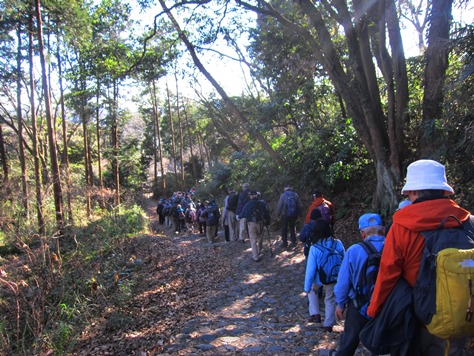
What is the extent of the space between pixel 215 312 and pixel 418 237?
473 cm

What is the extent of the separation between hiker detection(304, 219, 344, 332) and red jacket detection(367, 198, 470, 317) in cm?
223

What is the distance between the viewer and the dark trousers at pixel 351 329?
10.4 ft

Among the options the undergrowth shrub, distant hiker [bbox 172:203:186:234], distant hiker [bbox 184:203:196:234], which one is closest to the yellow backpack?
the undergrowth shrub

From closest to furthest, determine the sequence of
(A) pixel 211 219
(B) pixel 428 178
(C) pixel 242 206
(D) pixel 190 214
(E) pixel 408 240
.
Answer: (E) pixel 408 240 < (B) pixel 428 178 < (C) pixel 242 206 < (A) pixel 211 219 < (D) pixel 190 214

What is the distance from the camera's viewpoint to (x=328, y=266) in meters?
4.54

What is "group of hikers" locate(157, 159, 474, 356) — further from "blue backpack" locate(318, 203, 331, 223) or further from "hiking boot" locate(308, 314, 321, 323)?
"blue backpack" locate(318, 203, 331, 223)

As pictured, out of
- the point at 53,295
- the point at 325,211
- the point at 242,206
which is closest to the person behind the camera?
the point at 325,211

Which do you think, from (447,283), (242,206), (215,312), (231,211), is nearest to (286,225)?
(242,206)

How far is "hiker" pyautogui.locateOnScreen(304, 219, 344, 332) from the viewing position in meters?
4.54

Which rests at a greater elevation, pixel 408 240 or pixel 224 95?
pixel 224 95

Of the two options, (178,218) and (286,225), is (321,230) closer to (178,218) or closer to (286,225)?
(286,225)

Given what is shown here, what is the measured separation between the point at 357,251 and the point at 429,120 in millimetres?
5381

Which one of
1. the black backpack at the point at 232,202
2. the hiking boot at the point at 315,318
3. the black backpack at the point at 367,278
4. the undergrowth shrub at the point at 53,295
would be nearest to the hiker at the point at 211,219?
the black backpack at the point at 232,202

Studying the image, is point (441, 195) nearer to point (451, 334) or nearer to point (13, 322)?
point (451, 334)
